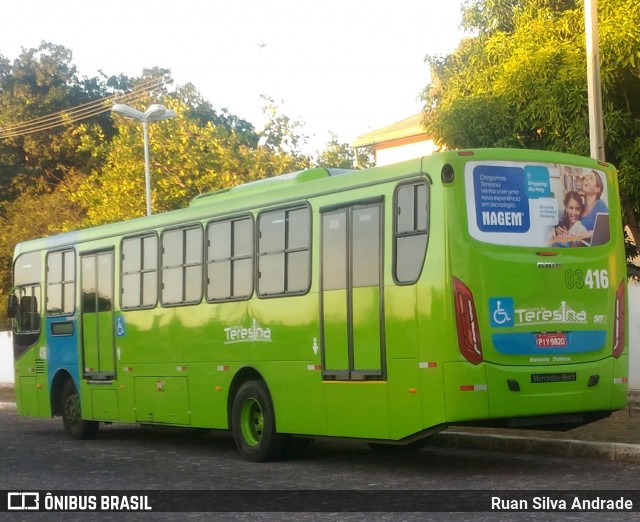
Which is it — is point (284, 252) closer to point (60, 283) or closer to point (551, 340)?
point (551, 340)

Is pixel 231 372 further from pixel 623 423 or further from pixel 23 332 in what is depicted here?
pixel 23 332

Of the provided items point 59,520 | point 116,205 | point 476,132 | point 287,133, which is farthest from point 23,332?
point 287,133

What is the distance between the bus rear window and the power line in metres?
46.0

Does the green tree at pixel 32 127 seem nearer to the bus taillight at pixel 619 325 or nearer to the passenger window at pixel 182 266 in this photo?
the passenger window at pixel 182 266

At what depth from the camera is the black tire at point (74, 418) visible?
19.2 m

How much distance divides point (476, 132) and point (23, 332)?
8.70 metres

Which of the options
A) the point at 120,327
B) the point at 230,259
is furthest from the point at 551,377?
the point at 120,327

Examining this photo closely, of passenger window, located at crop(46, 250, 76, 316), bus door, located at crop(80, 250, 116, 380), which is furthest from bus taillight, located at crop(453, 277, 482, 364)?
passenger window, located at crop(46, 250, 76, 316)

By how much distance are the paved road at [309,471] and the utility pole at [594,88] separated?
4.72 meters

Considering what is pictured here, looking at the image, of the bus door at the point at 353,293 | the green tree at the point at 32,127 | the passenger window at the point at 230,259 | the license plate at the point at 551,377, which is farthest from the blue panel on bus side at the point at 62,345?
the green tree at the point at 32,127

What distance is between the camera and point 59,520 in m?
10.3

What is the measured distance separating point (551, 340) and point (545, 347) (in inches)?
4.1

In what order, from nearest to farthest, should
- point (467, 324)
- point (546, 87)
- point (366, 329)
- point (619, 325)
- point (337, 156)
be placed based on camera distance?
1. point (467, 324)
2. point (366, 329)
3. point (619, 325)
4. point (546, 87)
5. point (337, 156)

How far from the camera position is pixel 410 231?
1241 cm
